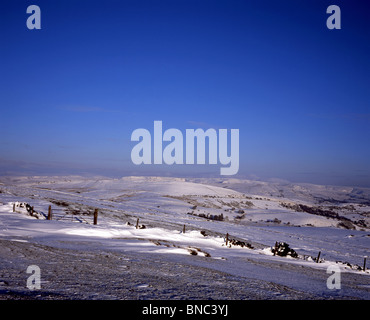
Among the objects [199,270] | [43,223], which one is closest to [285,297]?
[199,270]

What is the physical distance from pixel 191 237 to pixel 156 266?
12.2 m

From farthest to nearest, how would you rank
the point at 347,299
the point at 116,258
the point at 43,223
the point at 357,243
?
the point at 357,243 < the point at 43,223 < the point at 116,258 < the point at 347,299

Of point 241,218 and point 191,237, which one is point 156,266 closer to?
point 191,237

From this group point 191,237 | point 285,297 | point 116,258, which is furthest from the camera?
point 191,237

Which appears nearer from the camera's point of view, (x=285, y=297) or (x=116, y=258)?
(x=285, y=297)

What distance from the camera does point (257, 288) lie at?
25.7 feet

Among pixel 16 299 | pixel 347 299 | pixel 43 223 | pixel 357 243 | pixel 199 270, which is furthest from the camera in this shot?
pixel 357 243

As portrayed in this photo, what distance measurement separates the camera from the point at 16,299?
5.41 m

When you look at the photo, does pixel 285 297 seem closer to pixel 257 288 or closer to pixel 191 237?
pixel 257 288
